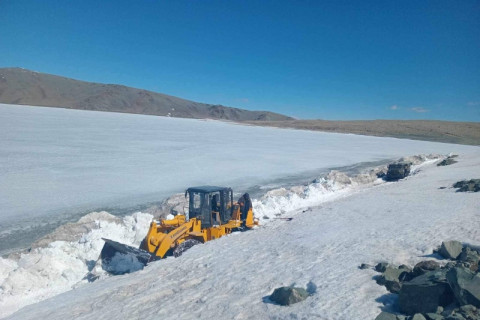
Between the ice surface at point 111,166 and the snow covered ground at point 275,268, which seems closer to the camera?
the snow covered ground at point 275,268

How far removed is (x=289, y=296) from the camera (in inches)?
195

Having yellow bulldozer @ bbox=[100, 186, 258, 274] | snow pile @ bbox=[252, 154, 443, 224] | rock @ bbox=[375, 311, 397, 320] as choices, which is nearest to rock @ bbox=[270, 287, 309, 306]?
rock @ bbox=[375, 311, 397, 320]

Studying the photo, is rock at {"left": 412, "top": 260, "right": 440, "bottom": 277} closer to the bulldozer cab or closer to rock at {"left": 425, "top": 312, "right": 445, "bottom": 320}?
rock at {"left": 425, "top": 312, "right": 445, "bottom": 320}

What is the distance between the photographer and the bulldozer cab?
9.34 meters

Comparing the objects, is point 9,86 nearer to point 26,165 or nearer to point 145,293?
point 26,165

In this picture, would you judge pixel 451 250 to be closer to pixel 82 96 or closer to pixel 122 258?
pixel 122 258

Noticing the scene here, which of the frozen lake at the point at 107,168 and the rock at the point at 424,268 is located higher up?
the rock at the point at 424,268

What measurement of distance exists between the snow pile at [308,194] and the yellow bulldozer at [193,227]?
80.7 inches

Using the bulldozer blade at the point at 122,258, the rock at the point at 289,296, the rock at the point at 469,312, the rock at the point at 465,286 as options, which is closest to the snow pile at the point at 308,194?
the bulldozer blade at the point at 122,258

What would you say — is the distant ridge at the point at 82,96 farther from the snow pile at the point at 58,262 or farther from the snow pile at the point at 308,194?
the snow pile at the point at 58,262

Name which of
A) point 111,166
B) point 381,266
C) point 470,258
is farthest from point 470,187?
point 111,166

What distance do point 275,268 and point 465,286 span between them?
3.21 m

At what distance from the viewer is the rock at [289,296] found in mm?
4941

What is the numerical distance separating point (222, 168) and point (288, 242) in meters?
13.6
